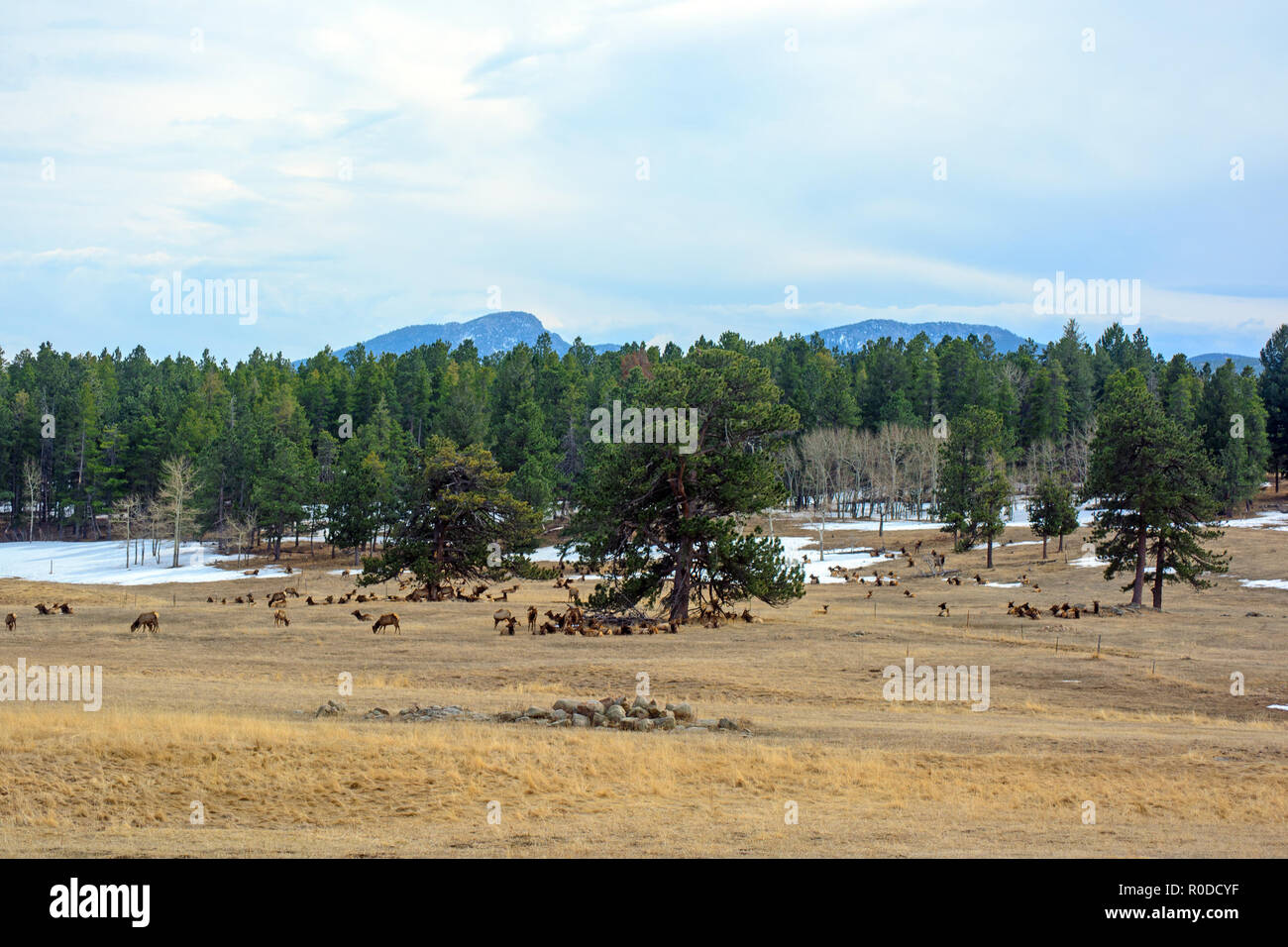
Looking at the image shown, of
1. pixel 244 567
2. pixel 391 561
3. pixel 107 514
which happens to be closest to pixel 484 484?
pixel 391 561

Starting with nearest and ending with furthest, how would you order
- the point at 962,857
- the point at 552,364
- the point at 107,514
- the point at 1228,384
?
the point at 962,857 < the point at 1228,384 < the point at 107,514 < the point at 552,364

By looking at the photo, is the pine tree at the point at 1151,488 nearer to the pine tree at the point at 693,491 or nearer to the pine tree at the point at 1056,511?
the pine tree at the point at 1056,511

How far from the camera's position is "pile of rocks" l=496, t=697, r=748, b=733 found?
71.2 feet

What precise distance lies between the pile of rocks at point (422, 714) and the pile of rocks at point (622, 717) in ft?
2.27

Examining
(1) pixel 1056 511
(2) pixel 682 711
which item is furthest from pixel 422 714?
(1) pixel 1056 511

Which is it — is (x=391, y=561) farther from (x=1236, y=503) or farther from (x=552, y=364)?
(x=552, y=364)

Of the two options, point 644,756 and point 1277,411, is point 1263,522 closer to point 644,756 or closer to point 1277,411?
point 1277,411

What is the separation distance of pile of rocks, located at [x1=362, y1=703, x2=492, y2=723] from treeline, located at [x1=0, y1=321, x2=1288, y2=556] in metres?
55.0

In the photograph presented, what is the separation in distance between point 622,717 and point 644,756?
3.38 m

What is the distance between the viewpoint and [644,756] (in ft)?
60.9

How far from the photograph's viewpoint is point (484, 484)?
196ft

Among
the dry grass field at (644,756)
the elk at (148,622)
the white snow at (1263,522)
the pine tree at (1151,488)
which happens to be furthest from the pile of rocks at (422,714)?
the white snow at (1263,522)

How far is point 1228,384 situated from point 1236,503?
13.2m

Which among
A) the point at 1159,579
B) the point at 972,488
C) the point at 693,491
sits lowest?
the point at 1159,579
